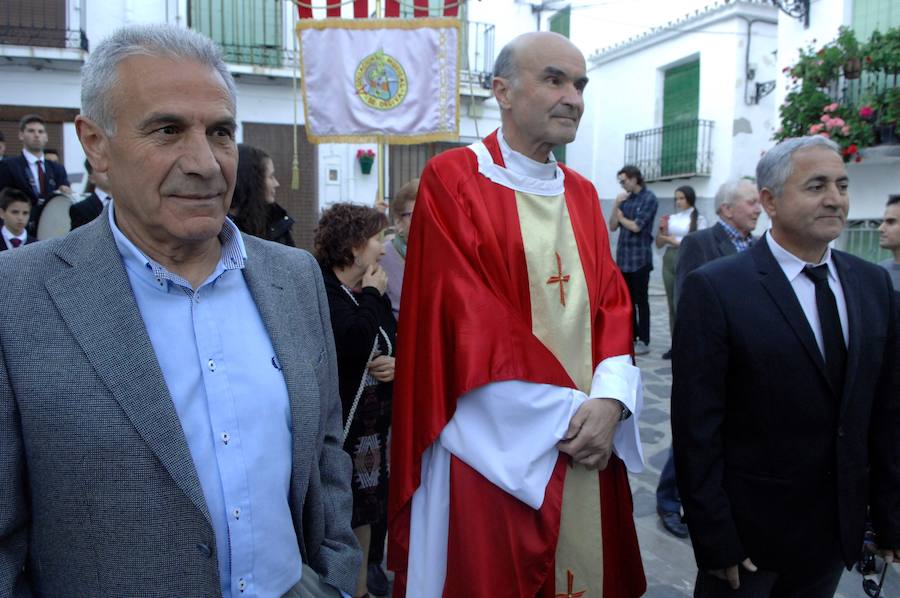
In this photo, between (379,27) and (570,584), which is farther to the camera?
(379,27)

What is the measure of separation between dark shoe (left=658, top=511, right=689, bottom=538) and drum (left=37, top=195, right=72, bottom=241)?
4.12m

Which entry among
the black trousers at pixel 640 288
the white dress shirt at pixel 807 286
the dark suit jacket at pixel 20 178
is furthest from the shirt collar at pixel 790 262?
the dark suit jacket at pixel 20 178

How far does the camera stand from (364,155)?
12.0 m

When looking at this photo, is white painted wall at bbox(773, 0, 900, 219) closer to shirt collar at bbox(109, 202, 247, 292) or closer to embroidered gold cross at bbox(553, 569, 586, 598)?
embroidered gold cross at bbox(553, 569, 586, 598)

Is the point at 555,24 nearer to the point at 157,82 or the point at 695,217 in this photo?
the point at 695,217

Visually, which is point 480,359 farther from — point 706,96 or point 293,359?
point 706,96

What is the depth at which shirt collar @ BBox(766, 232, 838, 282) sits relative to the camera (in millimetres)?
2219

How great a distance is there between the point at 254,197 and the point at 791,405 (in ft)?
7.16

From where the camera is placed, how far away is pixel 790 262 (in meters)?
2.23

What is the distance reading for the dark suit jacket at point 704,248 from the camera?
4.20 m

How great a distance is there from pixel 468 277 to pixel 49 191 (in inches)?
254

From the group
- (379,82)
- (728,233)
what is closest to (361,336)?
(728,233)

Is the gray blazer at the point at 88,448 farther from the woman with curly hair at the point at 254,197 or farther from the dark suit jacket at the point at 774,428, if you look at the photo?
the woman with curly hair at the point at 254,197

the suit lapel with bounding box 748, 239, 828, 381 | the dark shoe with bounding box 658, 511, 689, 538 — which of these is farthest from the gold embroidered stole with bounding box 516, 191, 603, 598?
the dark shoe with bounding box 658, 511, 689, 538
